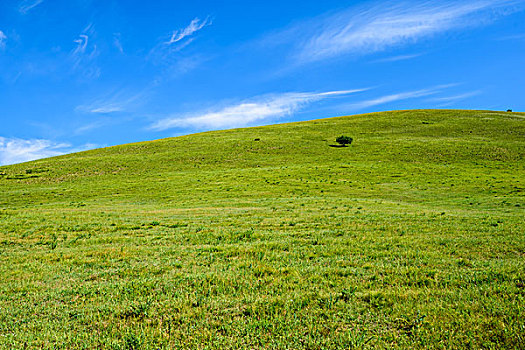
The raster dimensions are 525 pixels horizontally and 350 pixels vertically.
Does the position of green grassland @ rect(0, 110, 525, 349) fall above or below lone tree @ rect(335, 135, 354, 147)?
below

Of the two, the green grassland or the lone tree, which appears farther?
the lone tree

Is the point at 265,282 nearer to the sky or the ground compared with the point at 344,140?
nearer to the ground

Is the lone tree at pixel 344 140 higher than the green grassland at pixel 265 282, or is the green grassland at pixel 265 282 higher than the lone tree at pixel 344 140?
the lone tree at pixel 344 140

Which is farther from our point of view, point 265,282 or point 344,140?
point 344,140

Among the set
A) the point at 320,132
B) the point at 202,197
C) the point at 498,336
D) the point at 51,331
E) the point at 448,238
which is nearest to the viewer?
the point at 498,336

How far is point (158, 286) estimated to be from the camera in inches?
290

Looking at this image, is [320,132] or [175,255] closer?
[175,255]

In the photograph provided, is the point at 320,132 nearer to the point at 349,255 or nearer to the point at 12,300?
the point at 349,255

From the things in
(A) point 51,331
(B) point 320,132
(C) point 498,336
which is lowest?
(C) point 498,336

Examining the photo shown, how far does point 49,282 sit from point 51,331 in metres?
3.06

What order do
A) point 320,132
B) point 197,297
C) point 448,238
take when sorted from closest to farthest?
point 197,297 → point 448,238 → point 320,132

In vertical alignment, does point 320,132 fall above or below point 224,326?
above

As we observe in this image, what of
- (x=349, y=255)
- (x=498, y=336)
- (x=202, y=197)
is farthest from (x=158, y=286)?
(x=202, y=197)

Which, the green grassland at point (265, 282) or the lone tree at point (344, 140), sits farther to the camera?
the lone tree at point (344, 140)
